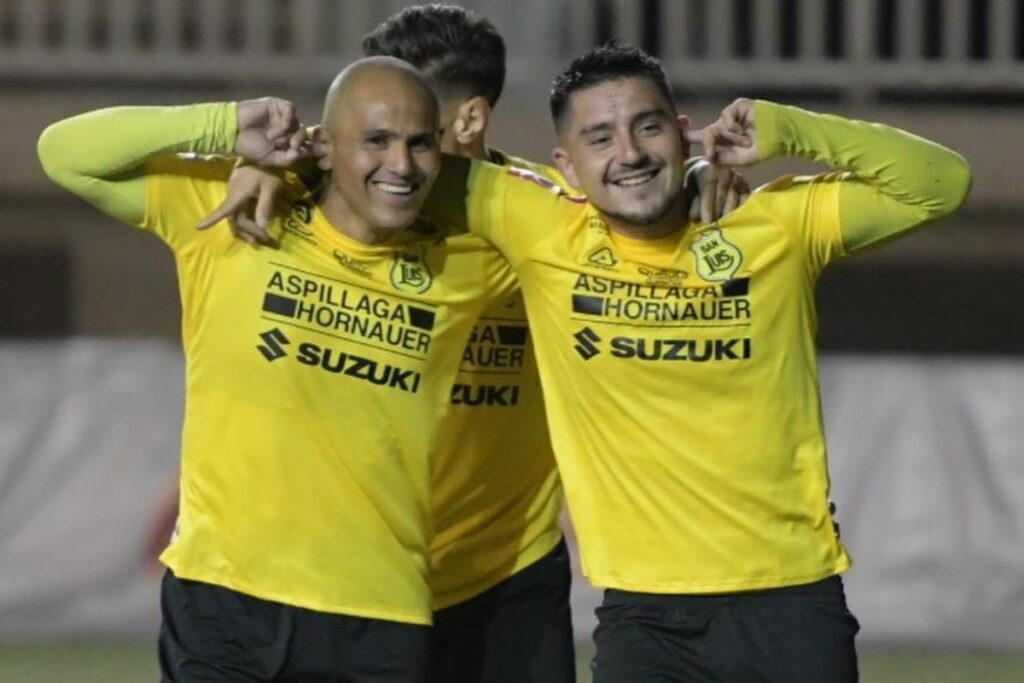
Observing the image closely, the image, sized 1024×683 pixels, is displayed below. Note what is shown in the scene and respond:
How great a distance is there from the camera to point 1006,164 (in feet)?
39.4

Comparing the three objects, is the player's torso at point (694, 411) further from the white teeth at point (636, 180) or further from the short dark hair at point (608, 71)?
the short dark hair at point (608, 71)

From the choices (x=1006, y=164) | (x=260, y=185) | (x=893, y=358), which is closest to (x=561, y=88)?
(x=260, y=185)

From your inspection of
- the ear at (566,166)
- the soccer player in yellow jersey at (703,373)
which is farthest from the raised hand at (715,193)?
the ear at (566,166)

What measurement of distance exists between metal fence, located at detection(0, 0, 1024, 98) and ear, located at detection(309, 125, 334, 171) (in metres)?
6.66

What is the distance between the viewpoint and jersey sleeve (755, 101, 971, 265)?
558cm

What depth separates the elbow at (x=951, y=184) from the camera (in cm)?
564

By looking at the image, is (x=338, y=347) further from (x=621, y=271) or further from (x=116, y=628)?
(x=116, y=628)

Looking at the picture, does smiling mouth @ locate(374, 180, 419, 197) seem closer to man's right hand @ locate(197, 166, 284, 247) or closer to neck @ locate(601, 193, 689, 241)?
man's right hand @ locate(197, 166, 284, 247)

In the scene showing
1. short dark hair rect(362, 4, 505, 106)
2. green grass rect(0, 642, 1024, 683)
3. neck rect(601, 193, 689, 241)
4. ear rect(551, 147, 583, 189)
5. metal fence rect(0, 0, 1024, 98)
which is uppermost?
metal fence rect(0, 0, 1024, 98)

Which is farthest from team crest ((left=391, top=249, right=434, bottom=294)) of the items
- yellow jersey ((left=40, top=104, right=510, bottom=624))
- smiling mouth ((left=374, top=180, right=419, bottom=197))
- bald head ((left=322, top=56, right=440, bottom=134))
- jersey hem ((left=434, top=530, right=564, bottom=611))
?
jersey hem ((left=434, top=530, right=564, bottom=611))

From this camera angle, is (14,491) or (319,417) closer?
(319,417)

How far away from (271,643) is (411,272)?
3.06 feet

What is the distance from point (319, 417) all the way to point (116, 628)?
5.51 m

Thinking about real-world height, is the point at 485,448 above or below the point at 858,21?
below
